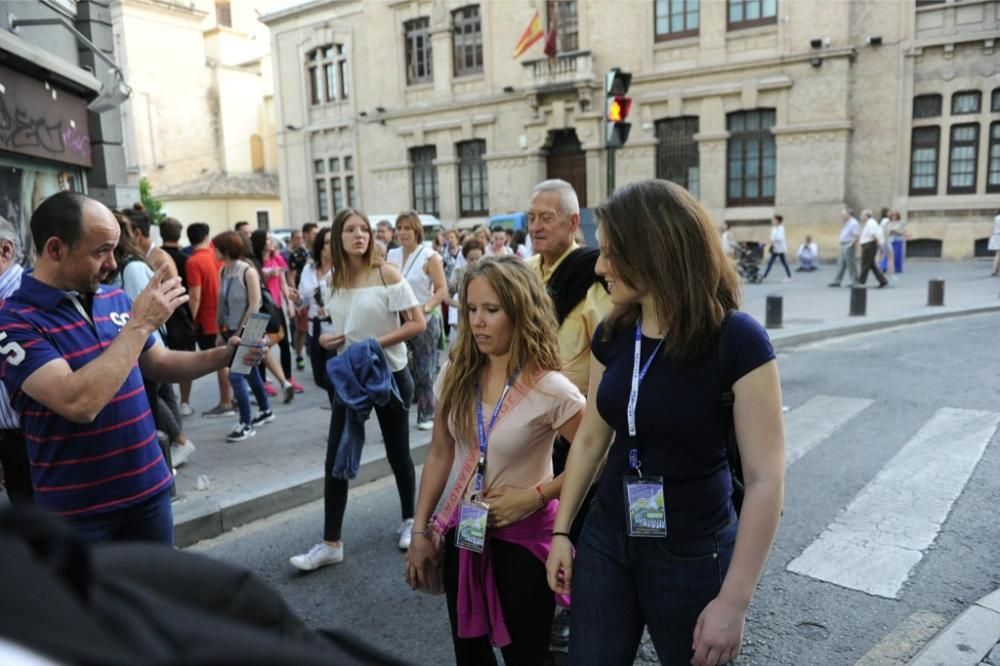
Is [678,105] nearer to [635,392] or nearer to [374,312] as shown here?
[374,312]

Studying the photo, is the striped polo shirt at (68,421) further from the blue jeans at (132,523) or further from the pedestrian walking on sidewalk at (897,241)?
the pedestrian walking on sidewalk at (897,241)

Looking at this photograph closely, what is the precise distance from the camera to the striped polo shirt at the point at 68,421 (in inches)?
91.3

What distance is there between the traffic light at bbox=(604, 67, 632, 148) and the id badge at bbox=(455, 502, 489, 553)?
8.13m

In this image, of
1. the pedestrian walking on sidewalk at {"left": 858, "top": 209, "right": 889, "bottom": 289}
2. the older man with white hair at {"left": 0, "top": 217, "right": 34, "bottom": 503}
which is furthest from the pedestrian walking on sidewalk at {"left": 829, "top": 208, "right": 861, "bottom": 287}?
the older man with white hair at {"left": 0, "top": 217, "right": 34, "bottom": 503}

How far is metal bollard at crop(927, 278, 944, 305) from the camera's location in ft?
41.2

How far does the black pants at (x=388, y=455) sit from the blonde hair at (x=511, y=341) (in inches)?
60.1

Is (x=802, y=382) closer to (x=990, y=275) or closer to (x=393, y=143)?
(x=990, y=275)

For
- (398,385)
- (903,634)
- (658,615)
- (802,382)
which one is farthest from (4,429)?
(802,382)

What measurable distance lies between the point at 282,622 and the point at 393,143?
31345mm

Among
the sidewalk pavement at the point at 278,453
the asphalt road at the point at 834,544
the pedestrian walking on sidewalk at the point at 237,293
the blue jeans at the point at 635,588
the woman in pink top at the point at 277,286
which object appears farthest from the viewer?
the woman in pink top at the point at 277,286

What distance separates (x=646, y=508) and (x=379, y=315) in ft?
9.37

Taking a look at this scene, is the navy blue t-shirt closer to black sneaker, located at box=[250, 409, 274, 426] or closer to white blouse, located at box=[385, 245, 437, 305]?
white blouse, located at box=[385, 245, 437, 305]

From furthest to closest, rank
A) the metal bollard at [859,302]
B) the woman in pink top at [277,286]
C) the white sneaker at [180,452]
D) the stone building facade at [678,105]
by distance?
the stone building facade at [678,105] → the metal bollard at [859,302] → the woman in pink top at [277,286] → the white sneaker at [180,452]

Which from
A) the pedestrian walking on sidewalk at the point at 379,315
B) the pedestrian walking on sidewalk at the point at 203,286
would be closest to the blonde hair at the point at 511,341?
the pedestrian walking on sidewalk at the point at 379,315
